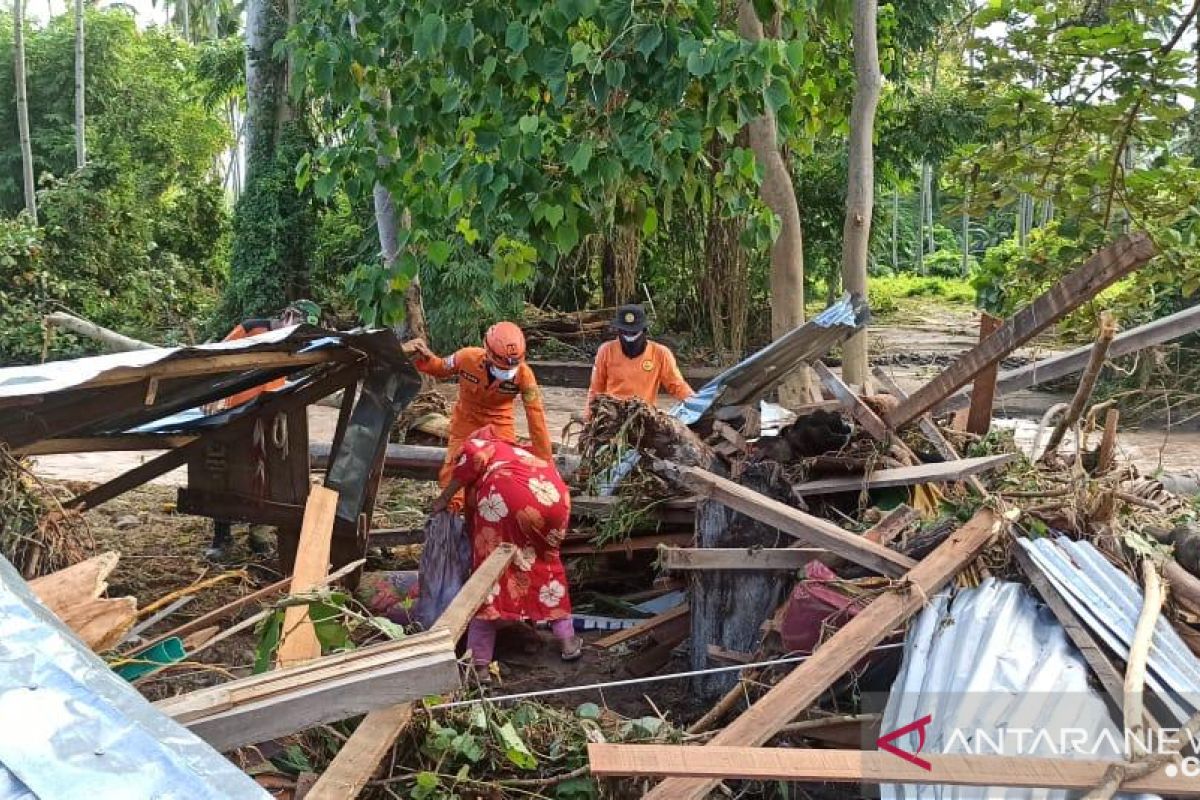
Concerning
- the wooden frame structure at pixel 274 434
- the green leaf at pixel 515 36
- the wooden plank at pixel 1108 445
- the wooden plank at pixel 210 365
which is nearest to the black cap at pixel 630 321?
the wooden frame structure at pixel 274 434

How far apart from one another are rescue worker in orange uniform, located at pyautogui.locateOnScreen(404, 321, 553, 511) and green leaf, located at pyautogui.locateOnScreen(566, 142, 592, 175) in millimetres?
1180

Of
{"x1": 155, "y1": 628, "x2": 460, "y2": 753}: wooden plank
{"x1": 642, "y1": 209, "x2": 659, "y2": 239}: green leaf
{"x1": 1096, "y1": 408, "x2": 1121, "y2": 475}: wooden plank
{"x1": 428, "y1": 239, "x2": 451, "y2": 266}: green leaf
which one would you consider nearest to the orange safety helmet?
{"x1": 428, "y1": 239, "x2": 451, "y2": 266}: green leaf

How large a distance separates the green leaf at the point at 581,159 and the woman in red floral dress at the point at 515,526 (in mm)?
1466

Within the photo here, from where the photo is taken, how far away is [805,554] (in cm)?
419

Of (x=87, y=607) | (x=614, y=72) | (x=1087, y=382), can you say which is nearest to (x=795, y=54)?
(x=614, y=72)

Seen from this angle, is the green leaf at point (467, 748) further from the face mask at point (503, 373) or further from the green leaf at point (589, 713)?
the face mask at point (503, 373)

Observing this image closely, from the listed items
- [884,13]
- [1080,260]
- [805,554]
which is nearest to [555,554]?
[805,554]

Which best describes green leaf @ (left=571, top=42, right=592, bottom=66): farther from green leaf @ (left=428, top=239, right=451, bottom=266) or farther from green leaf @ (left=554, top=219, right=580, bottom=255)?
green leaf @ (left=428, top=239, right=451, bottom=266)

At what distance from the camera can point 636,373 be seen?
6.95 metres

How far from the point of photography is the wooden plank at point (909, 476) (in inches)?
167

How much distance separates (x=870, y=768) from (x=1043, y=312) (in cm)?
215

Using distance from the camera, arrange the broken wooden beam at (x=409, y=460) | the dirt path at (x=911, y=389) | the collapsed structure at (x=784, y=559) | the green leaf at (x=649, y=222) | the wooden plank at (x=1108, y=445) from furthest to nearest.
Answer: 1. the dirt path at (x=911, y=389)
2. the broken wooden beam at (x=409, y=460)
3. the green leaf at (x=649, y=222)
4. the wooden plank at (x=1108, y=445)
5. the collapsed structure at (x=784, y=559)

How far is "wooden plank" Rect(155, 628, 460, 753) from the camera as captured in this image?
2426 millimetres

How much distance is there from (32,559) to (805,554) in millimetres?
2737
